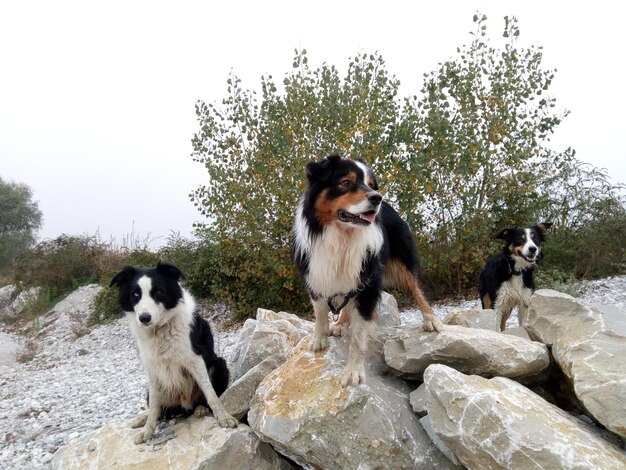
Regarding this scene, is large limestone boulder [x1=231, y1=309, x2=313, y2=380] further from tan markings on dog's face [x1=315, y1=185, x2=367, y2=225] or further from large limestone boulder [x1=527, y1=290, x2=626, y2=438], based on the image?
large limestone boulder [x1=527, y1=290, x2=626, y2=438]

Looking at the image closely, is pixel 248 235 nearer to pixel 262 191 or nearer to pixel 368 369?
pixel 262 191

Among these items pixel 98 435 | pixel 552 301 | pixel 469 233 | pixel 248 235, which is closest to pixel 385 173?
pixel 469 233

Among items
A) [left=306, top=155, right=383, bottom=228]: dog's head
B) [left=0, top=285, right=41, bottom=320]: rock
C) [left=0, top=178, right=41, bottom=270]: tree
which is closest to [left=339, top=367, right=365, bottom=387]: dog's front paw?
[left=306, top=155, right=383, bottom=228]: dog's head

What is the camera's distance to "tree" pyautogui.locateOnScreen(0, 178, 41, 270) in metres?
31.2

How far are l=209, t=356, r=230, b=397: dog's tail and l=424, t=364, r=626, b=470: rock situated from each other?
6.59 feet

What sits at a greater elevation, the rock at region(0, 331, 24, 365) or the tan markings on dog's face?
the tan markings on dog's face

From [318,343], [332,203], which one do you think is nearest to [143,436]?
[318,343]

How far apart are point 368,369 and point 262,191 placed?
5869 mm

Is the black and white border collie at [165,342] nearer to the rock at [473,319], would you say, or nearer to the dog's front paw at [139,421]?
the dog's front paw at [139,421]

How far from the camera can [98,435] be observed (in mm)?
3824

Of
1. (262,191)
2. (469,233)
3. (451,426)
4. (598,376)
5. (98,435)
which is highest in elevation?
(262,191)

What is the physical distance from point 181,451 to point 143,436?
16.4 inches

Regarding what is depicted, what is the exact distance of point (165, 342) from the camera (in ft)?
12.3

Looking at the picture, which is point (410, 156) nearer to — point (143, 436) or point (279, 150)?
point (279, 150)
